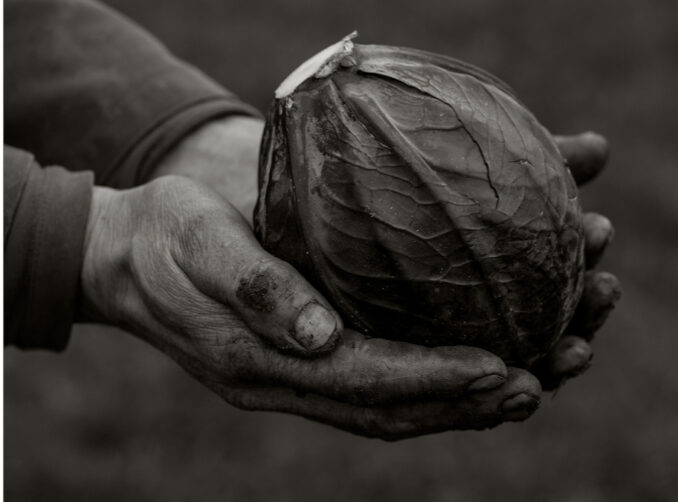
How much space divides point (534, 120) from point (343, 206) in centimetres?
63

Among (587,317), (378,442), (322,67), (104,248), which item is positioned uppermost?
(322,67)

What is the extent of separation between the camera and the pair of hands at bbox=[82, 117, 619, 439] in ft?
8.61

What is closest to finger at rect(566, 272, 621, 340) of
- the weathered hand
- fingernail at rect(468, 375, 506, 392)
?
the weathered hand

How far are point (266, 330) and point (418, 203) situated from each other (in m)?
0.52

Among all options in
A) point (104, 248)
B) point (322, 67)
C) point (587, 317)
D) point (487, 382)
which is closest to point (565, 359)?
point (587, 317)

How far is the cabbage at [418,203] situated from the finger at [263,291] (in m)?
0.09

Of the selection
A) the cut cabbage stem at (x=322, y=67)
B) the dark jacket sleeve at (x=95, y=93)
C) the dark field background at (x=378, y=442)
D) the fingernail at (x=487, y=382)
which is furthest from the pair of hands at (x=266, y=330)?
the dark field background at (x=378, y=442)

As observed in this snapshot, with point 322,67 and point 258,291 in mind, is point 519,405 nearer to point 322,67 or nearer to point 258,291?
point 258,291

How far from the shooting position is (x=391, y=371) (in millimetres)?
2633

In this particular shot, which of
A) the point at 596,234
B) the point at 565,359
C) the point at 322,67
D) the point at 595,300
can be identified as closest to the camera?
the point at 322,67

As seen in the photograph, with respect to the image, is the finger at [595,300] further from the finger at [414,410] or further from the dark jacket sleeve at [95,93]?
the dark jacket sleeve at [95,93]

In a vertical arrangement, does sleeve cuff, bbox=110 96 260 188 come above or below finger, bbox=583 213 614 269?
below

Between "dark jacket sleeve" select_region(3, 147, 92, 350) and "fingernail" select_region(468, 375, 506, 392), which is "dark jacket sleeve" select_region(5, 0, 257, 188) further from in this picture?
"fingernail" select_region(468, 375, 506, 392)

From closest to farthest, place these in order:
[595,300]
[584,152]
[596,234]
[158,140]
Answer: [595,300] → [596,234] → [584,152] → [158,140]
